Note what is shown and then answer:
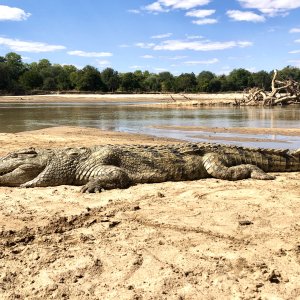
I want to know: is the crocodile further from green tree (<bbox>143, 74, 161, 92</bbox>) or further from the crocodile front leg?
green tree (<bbox>143, 74, 161, 92</bbox>)

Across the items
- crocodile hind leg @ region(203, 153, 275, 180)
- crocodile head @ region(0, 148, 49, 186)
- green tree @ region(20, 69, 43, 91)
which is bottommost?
crocodile hind leg @ region(203, 153, 275, 180)

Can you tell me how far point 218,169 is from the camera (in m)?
6.75

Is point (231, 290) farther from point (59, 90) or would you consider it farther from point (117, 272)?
point (59, 90)

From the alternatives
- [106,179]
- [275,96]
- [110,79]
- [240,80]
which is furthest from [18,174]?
[240,80]

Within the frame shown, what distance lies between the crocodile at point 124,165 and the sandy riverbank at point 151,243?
11.2 inches

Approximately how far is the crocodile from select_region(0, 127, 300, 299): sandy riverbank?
0.93ft

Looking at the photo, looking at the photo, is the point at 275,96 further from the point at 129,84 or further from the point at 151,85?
the point at 151,85

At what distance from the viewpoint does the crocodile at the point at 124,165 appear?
611cm

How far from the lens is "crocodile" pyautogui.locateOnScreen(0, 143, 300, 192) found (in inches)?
240

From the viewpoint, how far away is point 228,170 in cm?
675

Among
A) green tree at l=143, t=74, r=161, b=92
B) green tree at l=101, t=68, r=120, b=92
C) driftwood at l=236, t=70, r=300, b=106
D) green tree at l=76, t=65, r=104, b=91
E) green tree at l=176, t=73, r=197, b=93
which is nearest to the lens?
driftwood at l=236, t=70, r=300, b=106

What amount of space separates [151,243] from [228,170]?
323 cm

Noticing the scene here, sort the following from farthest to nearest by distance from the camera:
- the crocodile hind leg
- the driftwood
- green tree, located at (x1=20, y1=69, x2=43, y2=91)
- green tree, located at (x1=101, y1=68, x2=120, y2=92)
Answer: green tree, located at (x1=101, y1=68, x2=120, y2=92) < green tree, located at (x1=20, y1=69, x2=43, y2=91) < the driftwood < the crocodile hind leg

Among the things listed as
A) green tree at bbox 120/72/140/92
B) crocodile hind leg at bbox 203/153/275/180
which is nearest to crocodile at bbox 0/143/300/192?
crocodile hind leg at bbox 203/153/275/180
